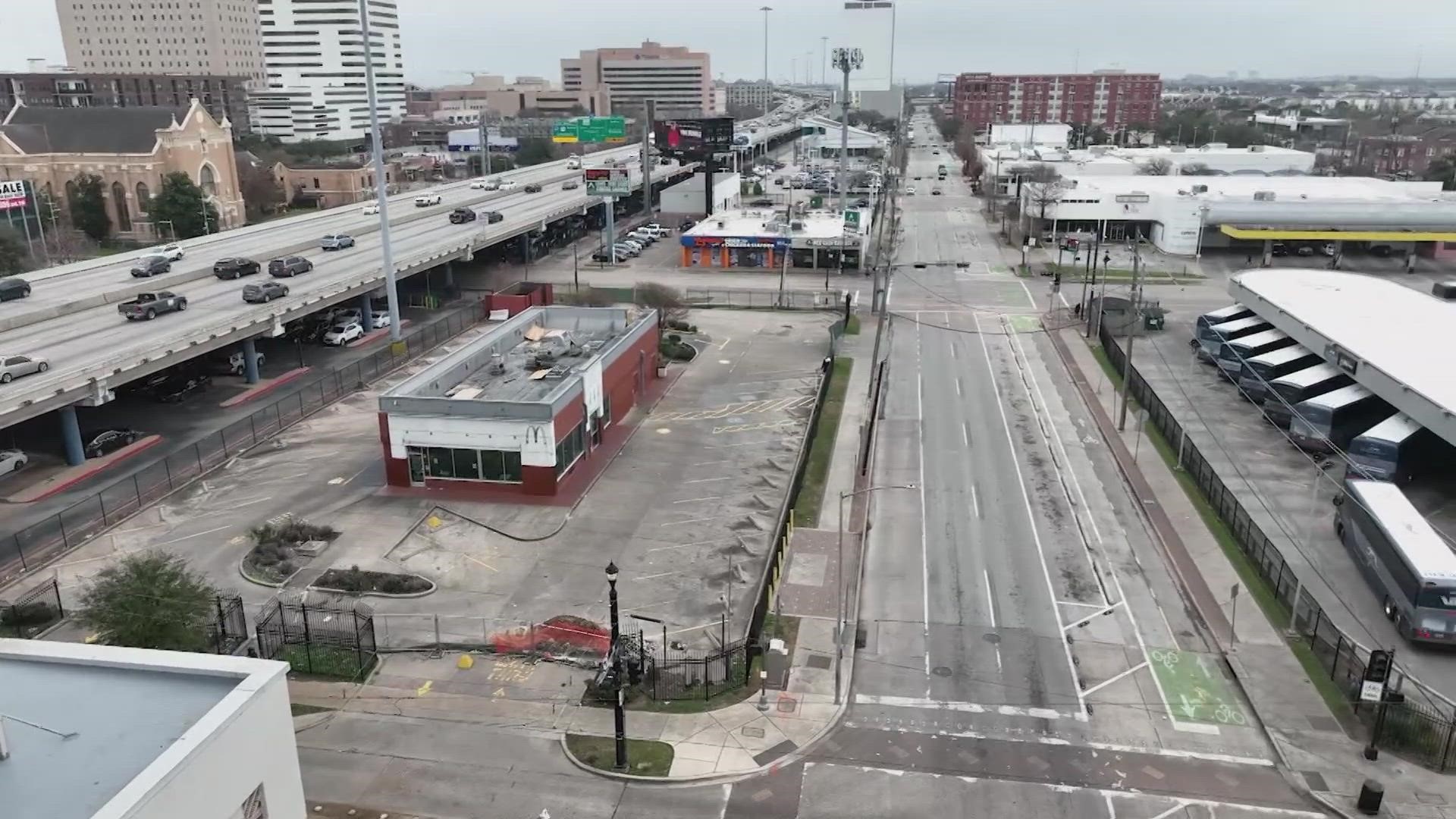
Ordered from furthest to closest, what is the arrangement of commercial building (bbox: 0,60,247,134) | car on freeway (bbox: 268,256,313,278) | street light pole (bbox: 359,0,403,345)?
commercial building (bbox: 0,60,247,134) < car on freeway (bbox: 268,256,313,278) < street light pole (bbox: 359,0,403,345)

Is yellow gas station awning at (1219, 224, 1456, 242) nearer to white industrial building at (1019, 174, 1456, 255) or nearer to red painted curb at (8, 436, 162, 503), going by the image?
white industrial building at (1019, 174, 1456, 255)

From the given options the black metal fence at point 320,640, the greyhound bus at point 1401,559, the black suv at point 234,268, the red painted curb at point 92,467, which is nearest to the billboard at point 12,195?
the black suv at point 234,268

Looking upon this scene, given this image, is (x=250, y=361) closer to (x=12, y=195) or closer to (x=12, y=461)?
(x=12, y=461)

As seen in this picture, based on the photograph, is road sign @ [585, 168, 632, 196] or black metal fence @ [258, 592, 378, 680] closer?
black metal fence @ [258, 592, 378, 680]

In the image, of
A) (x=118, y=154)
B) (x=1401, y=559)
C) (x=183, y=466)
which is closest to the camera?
(x=1401, y=559)

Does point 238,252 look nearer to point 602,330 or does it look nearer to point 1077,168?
point 602,330

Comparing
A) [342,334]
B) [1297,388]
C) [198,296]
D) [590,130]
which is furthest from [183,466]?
[590,130]

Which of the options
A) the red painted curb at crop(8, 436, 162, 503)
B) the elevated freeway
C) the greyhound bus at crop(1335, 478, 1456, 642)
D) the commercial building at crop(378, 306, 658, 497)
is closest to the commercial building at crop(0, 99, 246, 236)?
the elevated freeway
